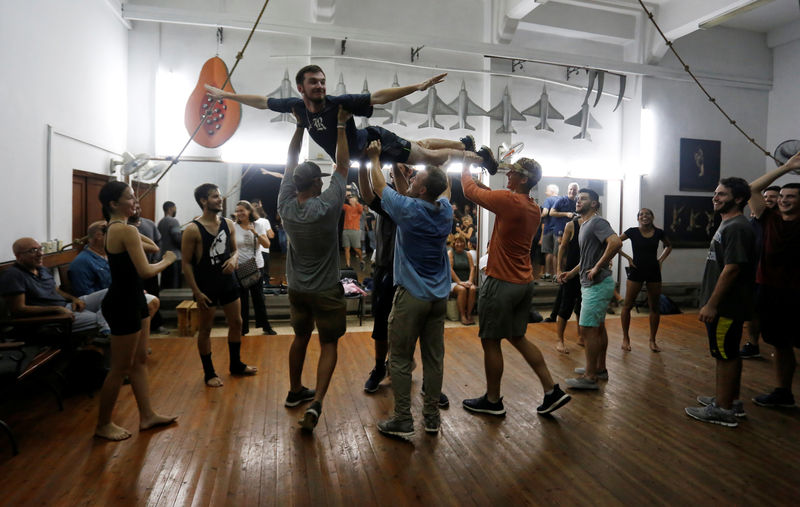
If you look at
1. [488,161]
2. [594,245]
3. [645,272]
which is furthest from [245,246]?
[645,272]

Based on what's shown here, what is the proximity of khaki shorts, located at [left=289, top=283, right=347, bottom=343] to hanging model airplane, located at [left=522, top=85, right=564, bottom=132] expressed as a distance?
683 centimetres

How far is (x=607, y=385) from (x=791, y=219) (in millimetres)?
1884

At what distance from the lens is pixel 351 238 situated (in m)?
8.08

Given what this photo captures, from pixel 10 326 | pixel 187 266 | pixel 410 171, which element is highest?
pixel 410 171

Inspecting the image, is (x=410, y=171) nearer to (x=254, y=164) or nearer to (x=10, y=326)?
(x=10, y=326)

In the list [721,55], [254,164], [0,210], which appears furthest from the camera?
[721,55]

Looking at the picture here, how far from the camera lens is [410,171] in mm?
3545

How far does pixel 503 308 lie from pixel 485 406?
771 mm

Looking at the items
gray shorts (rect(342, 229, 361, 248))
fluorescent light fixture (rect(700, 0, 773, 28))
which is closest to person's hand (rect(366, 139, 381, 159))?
gray shorts (rect(342, 229, 361, 248))

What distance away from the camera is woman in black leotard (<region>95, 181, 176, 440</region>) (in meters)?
2.71

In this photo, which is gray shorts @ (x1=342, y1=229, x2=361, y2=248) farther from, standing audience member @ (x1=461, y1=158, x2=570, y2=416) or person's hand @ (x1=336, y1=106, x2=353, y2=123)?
person's hand @ (x1=336, y1=106, x2=353, y2=123)

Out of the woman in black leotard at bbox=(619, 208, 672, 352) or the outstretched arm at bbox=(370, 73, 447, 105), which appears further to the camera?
the woman in black leotard at bbox=(619, 208, 672, 352)

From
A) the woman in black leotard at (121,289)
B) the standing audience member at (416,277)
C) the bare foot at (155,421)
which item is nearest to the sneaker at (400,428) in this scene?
the standing audience member at (416,277)

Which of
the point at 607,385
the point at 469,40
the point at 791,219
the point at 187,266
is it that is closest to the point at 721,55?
the point at 469,40
